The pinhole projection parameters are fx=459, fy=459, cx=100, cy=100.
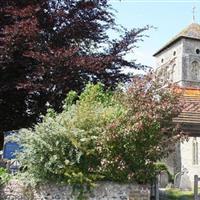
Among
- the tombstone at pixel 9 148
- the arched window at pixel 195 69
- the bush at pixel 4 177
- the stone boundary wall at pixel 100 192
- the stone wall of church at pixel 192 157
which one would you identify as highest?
the arched window at pixel 195 69

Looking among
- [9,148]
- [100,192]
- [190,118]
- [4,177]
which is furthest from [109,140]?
[190,118]

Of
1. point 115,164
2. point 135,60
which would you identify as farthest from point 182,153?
point 115,164

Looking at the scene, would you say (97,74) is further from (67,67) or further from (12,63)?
(12,63)

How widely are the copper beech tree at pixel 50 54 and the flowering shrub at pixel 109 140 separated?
208 cm

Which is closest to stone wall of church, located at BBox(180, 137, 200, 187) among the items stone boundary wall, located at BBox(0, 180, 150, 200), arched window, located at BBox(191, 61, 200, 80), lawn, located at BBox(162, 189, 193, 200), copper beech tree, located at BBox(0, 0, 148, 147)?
lawn, located at BBox(162, 189, 193, 200)

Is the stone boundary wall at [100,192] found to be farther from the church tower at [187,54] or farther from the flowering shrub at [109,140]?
the church tower at [187,54]

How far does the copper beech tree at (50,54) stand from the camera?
12.2 m

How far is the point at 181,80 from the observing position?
60031 millimetres

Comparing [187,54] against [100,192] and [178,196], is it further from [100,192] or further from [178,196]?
[100,192]

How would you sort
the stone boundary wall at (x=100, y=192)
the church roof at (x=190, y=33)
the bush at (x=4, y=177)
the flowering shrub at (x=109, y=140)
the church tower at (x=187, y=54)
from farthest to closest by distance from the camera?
1. the church tower at (x=187, y=54)
2. the church roof at (x=190, y=33)
3. the bush at (x=4, y=177)
4. the stone boundary wall at (x=100, y=192)
5. the flowering shrub at (x=109, y=140)

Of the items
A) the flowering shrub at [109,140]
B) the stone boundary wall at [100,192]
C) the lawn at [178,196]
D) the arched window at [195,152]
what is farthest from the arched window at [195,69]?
the stone boundary wall at [100,192]

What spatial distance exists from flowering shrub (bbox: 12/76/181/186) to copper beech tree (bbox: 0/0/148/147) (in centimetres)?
208

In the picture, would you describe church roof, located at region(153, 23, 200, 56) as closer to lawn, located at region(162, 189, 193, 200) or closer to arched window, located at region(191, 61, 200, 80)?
arched window, located at region(191, 61, 200, 80)

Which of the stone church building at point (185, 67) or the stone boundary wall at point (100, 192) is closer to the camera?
the stone boundary wall at point (100, 192)
